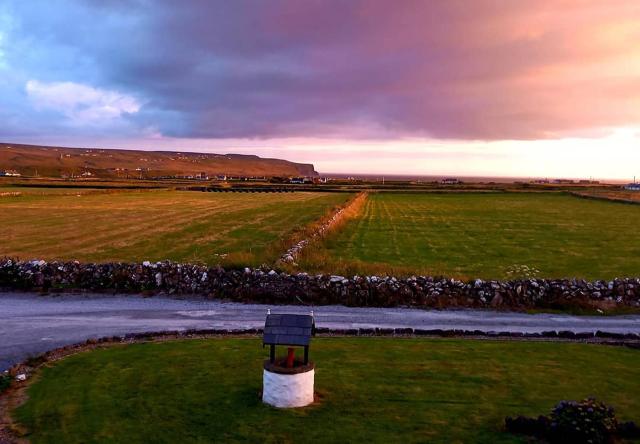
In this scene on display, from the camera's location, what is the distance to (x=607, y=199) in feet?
328

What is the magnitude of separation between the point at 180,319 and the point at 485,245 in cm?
2748

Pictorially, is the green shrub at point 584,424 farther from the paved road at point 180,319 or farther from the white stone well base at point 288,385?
the paved road at point 180,319

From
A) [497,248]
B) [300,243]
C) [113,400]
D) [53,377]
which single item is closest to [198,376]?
[113,400]

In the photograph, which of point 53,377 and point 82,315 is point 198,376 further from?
point 82,315

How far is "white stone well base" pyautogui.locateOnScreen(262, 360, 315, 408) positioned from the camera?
10.9 metres

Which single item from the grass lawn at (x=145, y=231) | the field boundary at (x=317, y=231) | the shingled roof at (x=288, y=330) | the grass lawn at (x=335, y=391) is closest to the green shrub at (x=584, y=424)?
the grass lawn at (x=335, y=391)

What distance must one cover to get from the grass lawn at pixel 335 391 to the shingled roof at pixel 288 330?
1.38 meters

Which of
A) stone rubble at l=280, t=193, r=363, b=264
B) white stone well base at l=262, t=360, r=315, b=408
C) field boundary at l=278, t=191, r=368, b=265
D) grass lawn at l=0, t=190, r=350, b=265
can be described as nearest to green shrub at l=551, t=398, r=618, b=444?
white stone well base at l=262, t=360, r=315, b=408

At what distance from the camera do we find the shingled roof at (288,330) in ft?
35.2

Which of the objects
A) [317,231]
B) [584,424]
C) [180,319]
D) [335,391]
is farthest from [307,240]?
[584,424]

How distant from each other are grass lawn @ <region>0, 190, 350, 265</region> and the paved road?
17.0 ft

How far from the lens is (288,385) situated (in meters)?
10.9

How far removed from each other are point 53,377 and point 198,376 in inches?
139

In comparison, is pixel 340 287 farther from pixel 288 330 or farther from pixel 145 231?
pixel 145 231
